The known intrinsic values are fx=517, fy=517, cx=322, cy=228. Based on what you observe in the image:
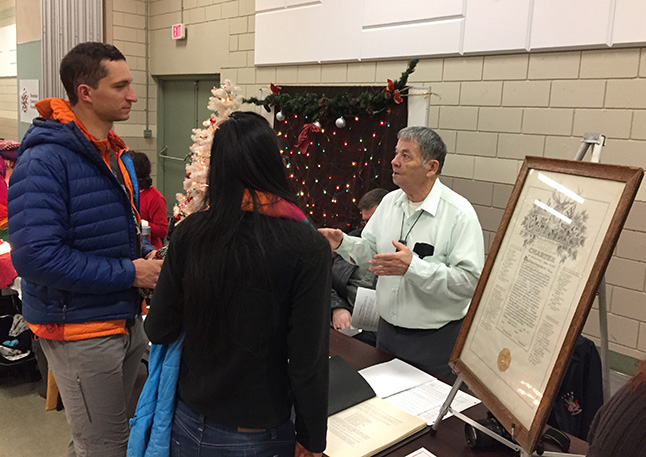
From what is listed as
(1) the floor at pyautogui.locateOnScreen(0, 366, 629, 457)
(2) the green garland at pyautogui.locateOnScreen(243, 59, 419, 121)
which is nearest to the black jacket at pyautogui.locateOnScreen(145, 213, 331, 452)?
Answer: (1) the floor at pyautogui.locateOnScreen(0, 366, 629, 457)

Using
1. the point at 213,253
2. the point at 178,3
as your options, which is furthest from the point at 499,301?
the point at 178,3

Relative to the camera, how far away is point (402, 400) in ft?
5.44

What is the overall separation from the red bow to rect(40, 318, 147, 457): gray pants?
9.29ft

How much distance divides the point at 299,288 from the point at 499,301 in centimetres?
58

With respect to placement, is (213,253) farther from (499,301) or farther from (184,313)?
(499,301)

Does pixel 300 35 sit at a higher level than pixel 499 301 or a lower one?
higher

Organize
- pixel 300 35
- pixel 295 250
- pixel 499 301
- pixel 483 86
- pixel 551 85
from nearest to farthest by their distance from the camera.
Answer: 1. pixel 295 250
2. pixel 499 301
3. pixel 551 85
4. pixel 483 86
5. pixel 300 35

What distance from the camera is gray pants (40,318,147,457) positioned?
1645 millimetres

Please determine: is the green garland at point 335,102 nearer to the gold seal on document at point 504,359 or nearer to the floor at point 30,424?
the floor at point 30,424

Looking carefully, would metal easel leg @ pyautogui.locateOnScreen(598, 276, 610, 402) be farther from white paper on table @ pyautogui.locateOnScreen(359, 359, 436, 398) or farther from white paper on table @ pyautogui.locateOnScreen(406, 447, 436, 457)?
white paper on table @ pyautogui.locateOnScreen(359, 359, 436, 398)

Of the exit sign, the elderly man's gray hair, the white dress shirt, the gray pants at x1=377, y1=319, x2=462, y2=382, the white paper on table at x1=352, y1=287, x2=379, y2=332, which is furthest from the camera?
the exit sign

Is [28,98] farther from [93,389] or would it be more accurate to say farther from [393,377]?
[393,377]

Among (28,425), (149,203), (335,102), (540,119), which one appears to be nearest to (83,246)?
(28,425)

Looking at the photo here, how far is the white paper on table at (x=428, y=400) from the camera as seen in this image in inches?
62.6
